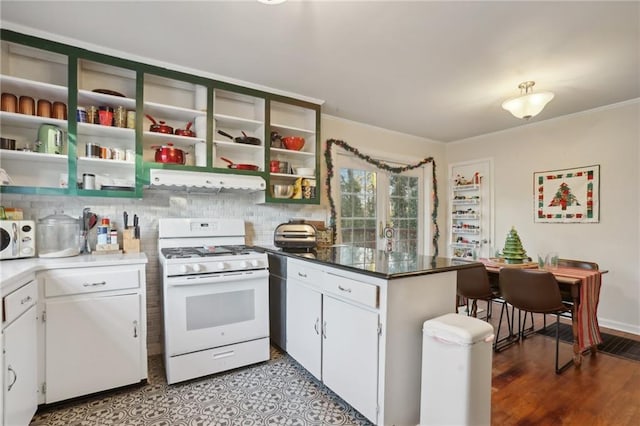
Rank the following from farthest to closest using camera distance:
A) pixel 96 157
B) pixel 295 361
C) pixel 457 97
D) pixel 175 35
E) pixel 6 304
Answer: pixel 457 97 < pixel 295 361 < pixel 96 157 < pixel 175 35 < pixel 6 304

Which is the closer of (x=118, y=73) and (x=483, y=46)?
(x=483, y=46)

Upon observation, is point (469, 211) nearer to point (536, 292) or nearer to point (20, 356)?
point (536, 292)

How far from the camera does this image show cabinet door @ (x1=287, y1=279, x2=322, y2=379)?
2.10 m

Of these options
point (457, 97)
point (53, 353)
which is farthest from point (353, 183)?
point (53, 353)

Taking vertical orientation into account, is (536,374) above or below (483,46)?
below

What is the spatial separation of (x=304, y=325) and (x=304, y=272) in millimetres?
383

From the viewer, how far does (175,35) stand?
2100 mm

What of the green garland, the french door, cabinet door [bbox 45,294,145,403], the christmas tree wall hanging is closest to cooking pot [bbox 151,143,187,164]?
cabinet door [bbox 45,294,145,403]

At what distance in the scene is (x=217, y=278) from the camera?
2.22 meters

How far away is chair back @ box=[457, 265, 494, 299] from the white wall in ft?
→ 5.15

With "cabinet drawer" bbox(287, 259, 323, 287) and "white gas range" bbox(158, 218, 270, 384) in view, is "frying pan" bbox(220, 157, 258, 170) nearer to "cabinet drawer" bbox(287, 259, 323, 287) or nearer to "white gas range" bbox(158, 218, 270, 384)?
"white gas range" bbox(158, 218, 270, 384)

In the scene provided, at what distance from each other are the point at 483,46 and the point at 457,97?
3.12ft

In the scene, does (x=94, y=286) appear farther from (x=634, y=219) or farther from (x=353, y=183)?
(x=634, y=219)

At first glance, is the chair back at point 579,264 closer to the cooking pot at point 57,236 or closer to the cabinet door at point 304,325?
the cabinet door at point 304,325
